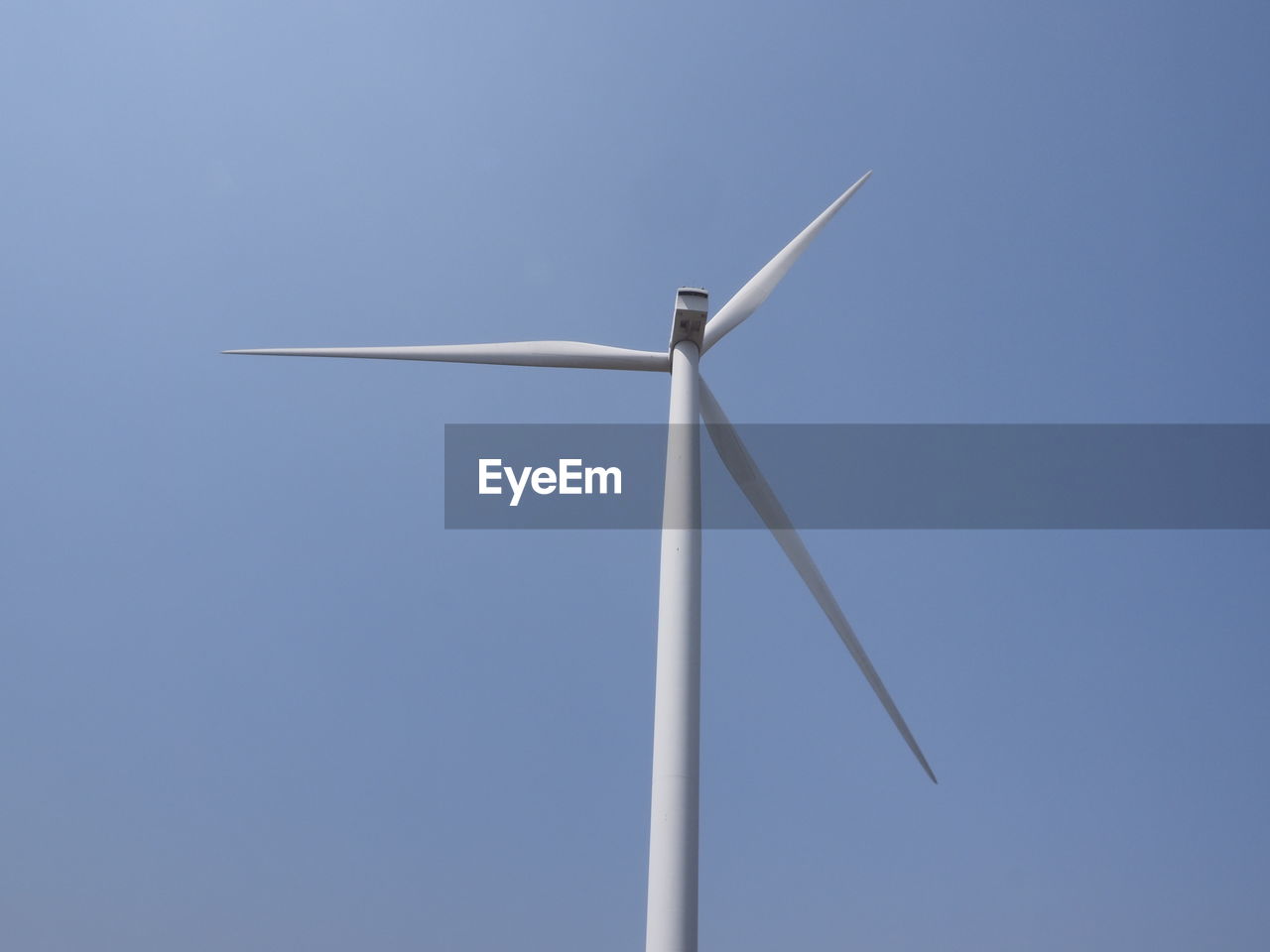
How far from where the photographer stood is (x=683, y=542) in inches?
723

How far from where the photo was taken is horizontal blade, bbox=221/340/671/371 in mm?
22469

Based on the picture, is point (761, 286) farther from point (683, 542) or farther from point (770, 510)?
point (683, 542)

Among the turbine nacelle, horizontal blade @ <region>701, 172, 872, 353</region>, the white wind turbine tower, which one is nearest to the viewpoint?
the white wind turbine tower

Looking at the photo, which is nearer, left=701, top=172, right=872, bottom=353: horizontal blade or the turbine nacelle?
the turbine nacelle

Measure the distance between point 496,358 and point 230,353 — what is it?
18.1 feet

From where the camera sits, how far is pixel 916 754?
23344mm

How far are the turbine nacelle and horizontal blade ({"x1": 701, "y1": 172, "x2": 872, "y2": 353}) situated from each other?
4.09 ft

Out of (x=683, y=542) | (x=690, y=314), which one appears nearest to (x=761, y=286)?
(x=690, y=314)

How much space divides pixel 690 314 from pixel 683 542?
488 centimetres

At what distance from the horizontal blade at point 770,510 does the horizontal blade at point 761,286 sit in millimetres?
1655

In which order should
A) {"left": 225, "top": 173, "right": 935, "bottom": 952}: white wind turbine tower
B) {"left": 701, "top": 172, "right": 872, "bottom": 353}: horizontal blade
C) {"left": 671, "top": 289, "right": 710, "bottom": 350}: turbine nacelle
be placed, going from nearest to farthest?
{"left": 225, "top": 173, "right": 935, "bottom": 952}: white wind turbine tower < {"left": 671, "top": 289, "right": 710, "bottom": 350}: turbine nacelle < {"left": 701, "top": 172, "right": 872, "bottom": 353}: horizontal blade

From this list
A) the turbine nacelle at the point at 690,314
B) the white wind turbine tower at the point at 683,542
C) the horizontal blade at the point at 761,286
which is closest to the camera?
the white wind turbine tower at the point at 683,542

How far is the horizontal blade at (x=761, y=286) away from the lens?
76.6 ft

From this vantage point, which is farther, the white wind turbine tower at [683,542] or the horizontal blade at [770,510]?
the horizontal blade at [770,510]
